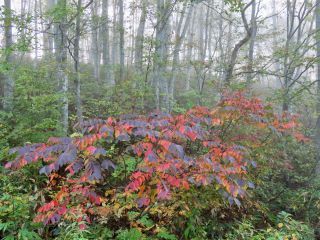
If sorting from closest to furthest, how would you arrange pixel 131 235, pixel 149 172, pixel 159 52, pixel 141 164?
1. pixel 149 172
2. pixel 141 164
3. pixel 131 235
4. pixel 159 52

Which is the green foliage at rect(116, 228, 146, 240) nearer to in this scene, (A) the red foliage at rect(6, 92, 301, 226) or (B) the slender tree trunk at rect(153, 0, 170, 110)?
(A) the red foliage at rect(6, 92, 301, 226)

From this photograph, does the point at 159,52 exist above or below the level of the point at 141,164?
above

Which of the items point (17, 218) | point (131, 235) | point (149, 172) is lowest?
point (131, 235)

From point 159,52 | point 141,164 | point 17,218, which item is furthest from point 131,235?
point 159,52

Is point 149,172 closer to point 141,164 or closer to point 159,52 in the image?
point 141,164

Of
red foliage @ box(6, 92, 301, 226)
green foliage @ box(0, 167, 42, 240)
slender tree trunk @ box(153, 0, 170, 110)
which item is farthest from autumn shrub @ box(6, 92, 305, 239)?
slender tree trunk @ box(153, 0, 170, 110)

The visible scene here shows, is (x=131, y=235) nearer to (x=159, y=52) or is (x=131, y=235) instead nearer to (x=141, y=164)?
(x=141, y=164)

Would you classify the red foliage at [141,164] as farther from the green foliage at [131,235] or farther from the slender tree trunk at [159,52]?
the slender tree trunk at [159,52]

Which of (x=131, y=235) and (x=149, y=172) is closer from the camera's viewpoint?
(x=149, y=172)

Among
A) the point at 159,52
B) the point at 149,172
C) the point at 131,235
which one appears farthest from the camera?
the point at 159,52

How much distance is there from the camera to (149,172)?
3188 mm

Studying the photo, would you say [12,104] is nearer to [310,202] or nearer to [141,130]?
[141,130]

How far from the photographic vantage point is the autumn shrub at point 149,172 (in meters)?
3.13

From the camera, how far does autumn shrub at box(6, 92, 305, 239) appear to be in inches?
123
